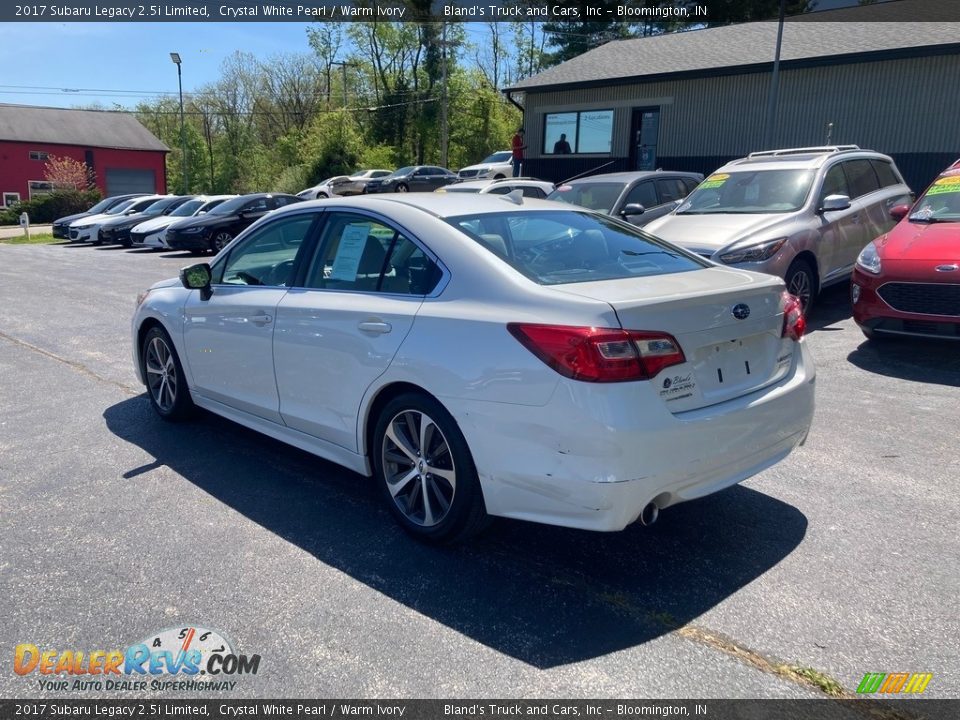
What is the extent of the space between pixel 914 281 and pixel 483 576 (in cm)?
523

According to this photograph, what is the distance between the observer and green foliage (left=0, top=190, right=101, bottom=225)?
42969mm

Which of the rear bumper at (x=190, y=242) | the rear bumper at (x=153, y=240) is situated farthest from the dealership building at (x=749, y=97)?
the rear bumper at (x=153, y=240)

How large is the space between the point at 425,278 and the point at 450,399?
68 cm

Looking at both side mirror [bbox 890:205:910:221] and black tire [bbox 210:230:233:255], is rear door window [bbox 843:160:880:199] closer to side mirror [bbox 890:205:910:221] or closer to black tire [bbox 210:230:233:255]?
side mirror [bbox 890:205:910:221]

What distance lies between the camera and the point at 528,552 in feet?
12.2

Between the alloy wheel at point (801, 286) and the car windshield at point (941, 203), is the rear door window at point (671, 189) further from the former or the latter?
the car windshield at point (941, 203)

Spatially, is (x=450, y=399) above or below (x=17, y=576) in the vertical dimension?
above

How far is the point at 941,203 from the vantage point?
7.96 m

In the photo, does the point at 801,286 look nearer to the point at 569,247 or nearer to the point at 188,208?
the point at 569,247

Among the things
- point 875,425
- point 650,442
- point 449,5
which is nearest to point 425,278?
point 650,442

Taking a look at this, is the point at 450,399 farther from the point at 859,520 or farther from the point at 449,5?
the point at 449,5

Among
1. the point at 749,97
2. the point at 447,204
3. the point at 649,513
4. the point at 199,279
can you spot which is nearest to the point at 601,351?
the point at 649,513

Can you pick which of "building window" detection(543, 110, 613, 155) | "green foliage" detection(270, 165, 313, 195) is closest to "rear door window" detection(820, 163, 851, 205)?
"building window" detection(543, 110, 613, 155)

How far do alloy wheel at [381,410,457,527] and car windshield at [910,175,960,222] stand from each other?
20.7 feet
